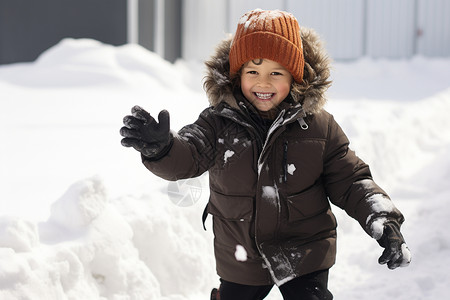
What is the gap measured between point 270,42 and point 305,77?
225 millimetres

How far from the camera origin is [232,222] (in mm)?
2426

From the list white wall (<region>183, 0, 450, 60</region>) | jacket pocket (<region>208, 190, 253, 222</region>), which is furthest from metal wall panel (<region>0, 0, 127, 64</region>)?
jacket pocket (<region>208, 190, 253, 222</region>)

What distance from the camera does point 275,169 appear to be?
2.36m

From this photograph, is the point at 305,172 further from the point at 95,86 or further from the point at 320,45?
the point at 95,86

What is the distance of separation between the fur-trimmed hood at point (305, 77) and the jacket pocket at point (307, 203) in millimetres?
298

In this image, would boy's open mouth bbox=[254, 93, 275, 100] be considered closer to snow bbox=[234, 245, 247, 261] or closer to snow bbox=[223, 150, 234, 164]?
snow bbox=[223, 150, 234, 164]

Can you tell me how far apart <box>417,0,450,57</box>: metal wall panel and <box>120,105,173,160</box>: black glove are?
13946 mm

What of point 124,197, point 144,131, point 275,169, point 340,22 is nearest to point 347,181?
point 275,169

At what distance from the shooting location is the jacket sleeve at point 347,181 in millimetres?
2359

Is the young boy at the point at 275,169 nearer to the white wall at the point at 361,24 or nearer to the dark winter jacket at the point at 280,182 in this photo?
the dark winter jacket at the point at 280,182

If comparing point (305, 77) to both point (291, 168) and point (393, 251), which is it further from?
point (393, 251)

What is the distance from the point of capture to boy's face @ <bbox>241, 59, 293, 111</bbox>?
2.43 metres

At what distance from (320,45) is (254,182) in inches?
25.1

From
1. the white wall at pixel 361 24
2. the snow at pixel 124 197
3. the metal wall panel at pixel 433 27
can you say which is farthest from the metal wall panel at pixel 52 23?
the metal wall panel at pixel 433 27
